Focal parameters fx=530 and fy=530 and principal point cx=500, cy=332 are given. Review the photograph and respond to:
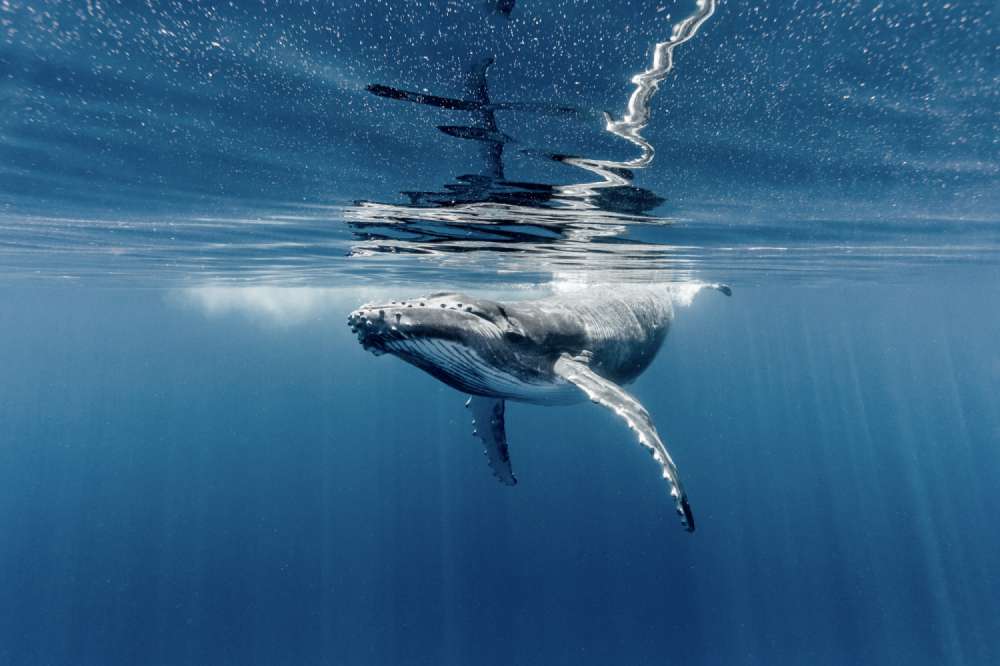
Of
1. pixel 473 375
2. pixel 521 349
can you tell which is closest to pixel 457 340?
pixel 473 375

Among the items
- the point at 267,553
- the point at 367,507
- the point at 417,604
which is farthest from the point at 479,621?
the point at 367,507

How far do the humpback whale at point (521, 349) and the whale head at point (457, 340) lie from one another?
11 mm

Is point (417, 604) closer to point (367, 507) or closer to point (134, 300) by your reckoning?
point (367, 507)

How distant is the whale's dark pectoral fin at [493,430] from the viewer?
32.0ft

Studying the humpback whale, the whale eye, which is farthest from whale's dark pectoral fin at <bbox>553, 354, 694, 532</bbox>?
the whale eye

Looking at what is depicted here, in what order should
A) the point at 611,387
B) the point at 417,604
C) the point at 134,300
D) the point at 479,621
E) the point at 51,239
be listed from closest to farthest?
the point at 611,387 < the point at 51,239 < the point at 479,621 < the point at 417,604 < the point at 134,300

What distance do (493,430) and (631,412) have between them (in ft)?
14.9

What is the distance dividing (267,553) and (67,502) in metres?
41.7

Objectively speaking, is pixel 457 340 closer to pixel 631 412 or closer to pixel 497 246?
pixel 631 412

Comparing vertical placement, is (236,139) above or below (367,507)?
above

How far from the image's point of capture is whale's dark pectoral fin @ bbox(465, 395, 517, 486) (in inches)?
384

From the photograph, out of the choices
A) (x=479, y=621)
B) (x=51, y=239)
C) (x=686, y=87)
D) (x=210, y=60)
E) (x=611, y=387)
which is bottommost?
(x=479, y=621)

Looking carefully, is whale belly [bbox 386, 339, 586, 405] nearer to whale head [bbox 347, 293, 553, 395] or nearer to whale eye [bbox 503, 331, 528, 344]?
whale head [bbox 347, 293, 553, 395]

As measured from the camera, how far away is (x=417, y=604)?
110 feet
